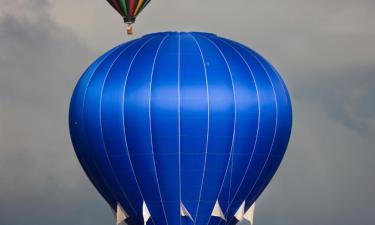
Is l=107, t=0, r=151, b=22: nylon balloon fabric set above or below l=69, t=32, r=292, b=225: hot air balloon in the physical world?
above

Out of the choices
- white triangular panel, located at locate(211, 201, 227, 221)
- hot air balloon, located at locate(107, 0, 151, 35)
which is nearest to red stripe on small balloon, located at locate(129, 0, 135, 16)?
hot air balloon, located at locate(107, 0, 151, 35)

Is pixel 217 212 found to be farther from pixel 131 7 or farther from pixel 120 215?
pixel 131 7

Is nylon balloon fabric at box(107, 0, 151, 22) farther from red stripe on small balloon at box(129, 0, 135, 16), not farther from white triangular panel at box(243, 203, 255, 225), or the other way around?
white triangular panel at box(243, 203, 255, 225)

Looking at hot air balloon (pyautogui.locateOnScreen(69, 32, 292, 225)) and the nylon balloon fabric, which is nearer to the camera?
hot air balloon (pyautogui.locateOnScreen(69, 32, 292, 225))

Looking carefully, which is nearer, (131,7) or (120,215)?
(120,215)

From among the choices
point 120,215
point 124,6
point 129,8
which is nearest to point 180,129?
point 120,215

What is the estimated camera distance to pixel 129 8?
170 meters

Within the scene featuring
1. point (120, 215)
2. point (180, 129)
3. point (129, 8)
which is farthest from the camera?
point (129, 8)

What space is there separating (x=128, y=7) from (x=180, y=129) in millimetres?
9480

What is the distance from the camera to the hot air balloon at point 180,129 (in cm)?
16300

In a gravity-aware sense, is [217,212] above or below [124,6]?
below

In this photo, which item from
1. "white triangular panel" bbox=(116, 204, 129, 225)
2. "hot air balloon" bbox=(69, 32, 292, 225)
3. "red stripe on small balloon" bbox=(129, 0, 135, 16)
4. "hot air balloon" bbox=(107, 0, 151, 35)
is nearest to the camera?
"hot air balloon" bbox=(69, 32, 292, 225)

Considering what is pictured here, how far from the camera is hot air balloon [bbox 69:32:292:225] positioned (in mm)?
163000

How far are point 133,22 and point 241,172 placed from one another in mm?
10209
